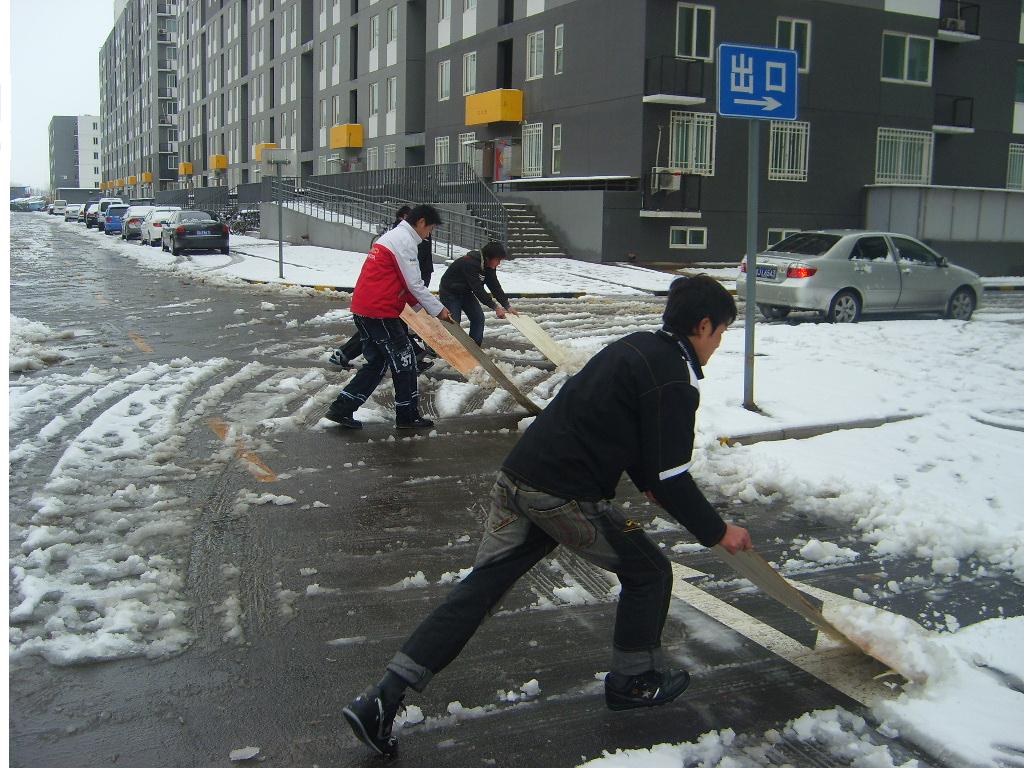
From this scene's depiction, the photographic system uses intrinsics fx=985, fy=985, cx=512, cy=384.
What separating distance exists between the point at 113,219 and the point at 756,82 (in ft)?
183

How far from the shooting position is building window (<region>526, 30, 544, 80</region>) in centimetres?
3278

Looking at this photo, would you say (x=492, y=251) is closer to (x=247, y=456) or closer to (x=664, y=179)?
(x=247, y=456)

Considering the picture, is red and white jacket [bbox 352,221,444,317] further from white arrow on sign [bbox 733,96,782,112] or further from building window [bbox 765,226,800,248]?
building window [bbox 765,226,800,248]

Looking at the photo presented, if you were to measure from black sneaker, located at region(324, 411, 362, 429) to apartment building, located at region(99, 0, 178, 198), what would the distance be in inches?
3843

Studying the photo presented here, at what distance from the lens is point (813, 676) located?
13.1 ft

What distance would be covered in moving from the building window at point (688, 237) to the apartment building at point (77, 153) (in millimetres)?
118724

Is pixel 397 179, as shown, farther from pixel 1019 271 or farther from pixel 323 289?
pixel 1019 271

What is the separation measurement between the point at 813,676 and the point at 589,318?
13.1 meters

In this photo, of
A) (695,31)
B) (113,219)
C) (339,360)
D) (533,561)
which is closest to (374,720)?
(533,561)

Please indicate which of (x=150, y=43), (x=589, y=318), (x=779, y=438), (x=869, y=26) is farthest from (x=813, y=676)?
(x=150, y=43)

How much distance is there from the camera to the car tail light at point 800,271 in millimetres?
15758

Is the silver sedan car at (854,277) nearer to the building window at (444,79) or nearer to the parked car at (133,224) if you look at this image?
the building window at (444,79)

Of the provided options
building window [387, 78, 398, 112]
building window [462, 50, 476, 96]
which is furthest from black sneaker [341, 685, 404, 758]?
building window [387, 78, 398, 112]

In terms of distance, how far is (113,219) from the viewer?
57594 mm
